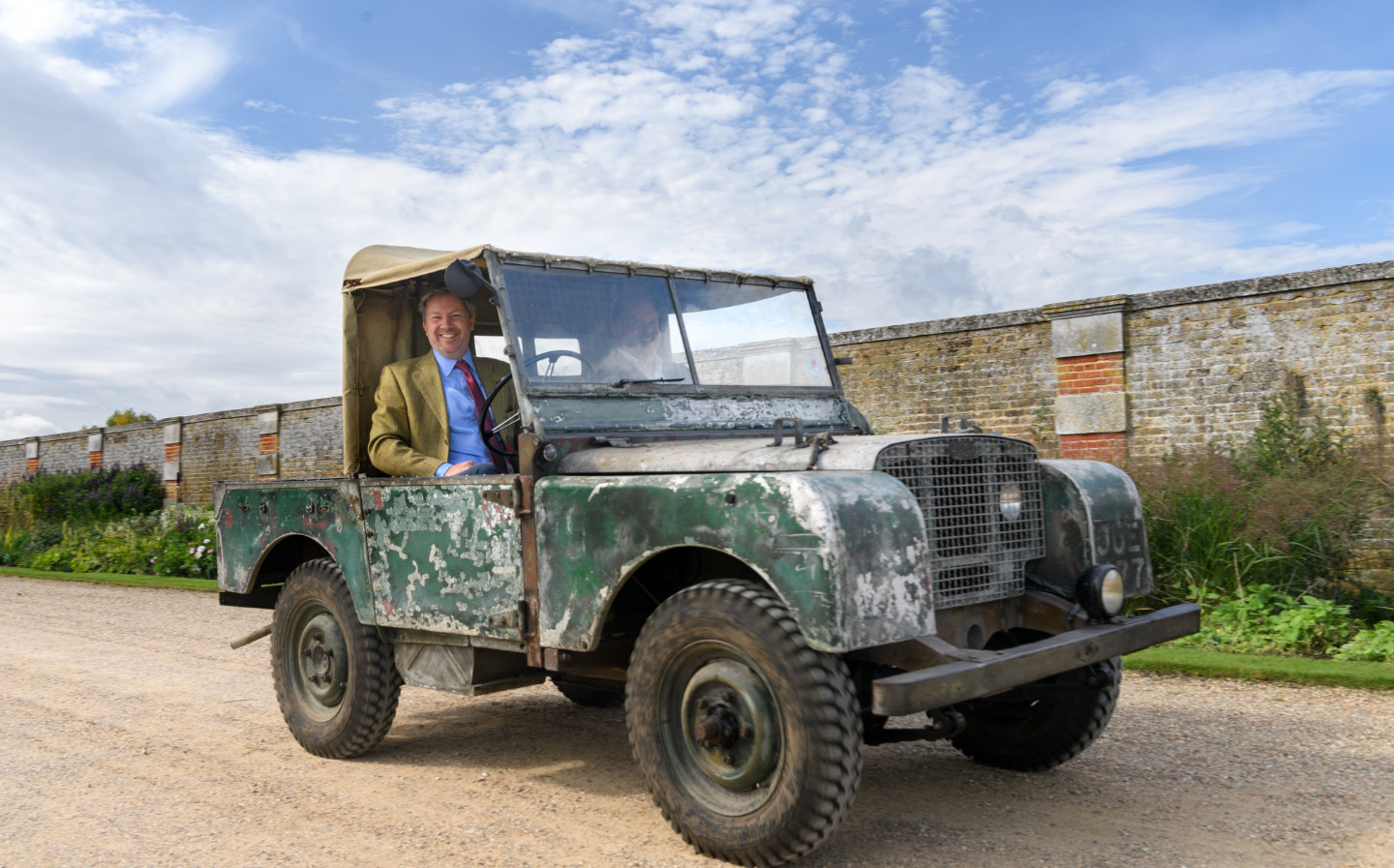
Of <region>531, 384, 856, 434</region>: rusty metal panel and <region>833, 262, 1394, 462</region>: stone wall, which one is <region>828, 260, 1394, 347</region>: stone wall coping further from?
<region>531, 384, 856, 434</region>: rusty metal panel

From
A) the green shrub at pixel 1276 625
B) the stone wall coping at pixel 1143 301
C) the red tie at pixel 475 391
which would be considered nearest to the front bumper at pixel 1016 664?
the red tie at pixel 475 391

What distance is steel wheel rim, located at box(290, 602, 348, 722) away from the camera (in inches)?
203

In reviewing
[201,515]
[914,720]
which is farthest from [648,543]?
[201,515]

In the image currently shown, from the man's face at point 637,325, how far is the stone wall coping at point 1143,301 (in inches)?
193

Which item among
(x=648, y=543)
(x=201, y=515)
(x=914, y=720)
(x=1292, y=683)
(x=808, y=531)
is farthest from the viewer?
(x=201, y=515)

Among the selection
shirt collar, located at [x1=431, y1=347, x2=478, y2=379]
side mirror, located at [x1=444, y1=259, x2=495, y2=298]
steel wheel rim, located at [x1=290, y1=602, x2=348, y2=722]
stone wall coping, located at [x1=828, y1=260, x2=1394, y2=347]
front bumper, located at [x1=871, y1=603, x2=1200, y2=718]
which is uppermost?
stone wall coping, located at [x1=828, y1=260, x2=1394, y2=347]

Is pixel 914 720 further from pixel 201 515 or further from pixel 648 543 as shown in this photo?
pixel 201 515

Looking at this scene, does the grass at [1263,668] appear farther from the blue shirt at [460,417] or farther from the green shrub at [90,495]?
the green shrub at [90,495]

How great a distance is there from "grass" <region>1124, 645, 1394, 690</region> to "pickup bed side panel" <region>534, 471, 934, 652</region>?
410cm

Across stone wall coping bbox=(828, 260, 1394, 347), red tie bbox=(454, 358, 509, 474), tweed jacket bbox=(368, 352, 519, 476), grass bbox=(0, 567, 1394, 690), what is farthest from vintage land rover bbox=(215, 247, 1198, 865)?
stone wall coping bbox=(828, 260, 1394, 347)

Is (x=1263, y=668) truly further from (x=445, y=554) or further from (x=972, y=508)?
(x=445, y=554)

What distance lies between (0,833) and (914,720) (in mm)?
4149

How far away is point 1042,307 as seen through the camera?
10.8m

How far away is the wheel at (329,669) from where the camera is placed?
497cm
